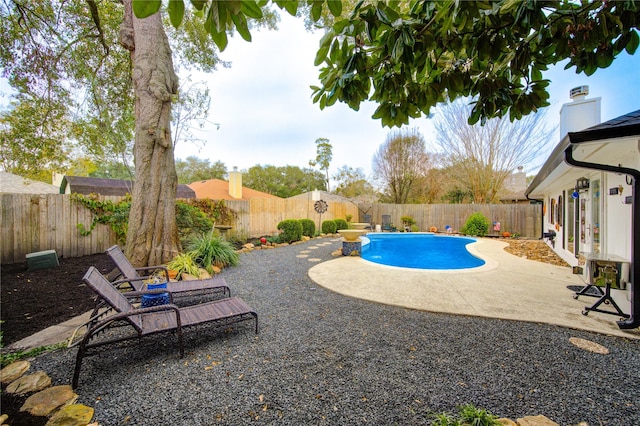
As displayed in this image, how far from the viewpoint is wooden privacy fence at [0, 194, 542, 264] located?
506cm

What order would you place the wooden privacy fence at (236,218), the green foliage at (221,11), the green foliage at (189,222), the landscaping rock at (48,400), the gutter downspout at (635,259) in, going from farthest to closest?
1. the green foliage at (189,222)
2. the wooden privacy fence at (236,218)
3. the gutter downspout at (635,259)
4. the landscaping rock at (48,400)
5. the green foliage at (221,11)

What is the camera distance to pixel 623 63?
175 inches

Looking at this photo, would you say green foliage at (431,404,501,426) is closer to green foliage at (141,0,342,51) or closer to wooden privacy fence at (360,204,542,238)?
green foliage at (141,0,342,51)

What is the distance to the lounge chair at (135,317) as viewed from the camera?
205 cm

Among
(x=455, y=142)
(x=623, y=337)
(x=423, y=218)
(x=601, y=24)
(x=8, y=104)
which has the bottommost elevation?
(x=623, y=337)

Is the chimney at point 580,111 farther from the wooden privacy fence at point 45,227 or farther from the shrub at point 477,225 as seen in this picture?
the wooden privacy fence at point 45,227

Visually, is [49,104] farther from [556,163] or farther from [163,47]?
[556,163]

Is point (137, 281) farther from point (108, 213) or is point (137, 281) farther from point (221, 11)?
point (108, 213)

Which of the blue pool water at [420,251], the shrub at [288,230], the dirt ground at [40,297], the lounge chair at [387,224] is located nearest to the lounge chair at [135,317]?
the dirt ground at [40,297]

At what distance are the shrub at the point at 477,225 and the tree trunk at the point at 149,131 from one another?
13422 mm

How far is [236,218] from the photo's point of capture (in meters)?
9.91

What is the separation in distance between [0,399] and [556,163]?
6.36 metres

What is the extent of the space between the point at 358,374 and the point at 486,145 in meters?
16.8

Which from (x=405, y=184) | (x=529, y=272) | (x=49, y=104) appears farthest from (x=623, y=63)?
(x=405, y=184)
